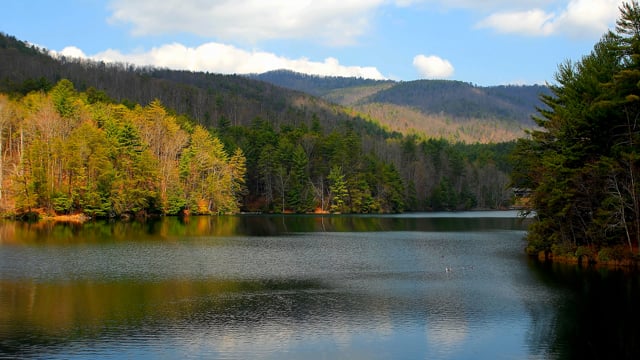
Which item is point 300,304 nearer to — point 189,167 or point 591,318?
point 591,318

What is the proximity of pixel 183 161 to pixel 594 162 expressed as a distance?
7402 centimetres

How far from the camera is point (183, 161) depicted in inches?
3981

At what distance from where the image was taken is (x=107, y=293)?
28703 millimetres

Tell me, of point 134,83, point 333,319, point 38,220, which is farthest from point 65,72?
point 333,319

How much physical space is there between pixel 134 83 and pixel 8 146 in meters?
116

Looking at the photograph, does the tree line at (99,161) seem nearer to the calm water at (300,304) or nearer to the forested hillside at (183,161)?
the forested hillside at (183,161)

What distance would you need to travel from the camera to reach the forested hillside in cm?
7769

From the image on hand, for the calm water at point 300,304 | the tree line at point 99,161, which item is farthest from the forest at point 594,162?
the tree line at point 99,161

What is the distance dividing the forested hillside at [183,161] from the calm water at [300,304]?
29735 mm

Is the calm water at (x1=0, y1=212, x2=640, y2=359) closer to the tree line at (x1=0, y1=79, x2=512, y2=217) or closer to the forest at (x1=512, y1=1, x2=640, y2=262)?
the forest at (x1=512, y1=1, x2=640, y2=262)

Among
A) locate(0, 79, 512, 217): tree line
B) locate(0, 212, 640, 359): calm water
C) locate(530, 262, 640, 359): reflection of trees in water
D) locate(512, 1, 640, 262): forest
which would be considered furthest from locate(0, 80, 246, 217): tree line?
locate(530, 262, 640, 359): reflection of trees in water

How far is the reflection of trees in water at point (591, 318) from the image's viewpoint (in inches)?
817

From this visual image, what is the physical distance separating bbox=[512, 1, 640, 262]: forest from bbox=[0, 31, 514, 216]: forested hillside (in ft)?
191

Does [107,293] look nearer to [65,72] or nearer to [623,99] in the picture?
[623,99]
